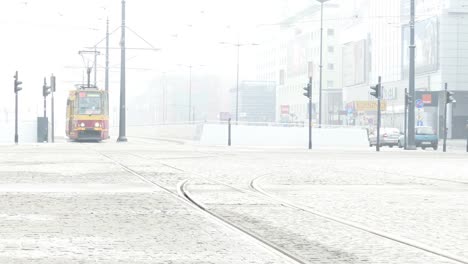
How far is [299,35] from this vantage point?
156250 mm

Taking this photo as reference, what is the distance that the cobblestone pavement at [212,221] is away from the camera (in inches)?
298

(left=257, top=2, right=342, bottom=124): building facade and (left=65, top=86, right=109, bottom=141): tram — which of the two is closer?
(left=65, top=86, right=109, bottom=141): tram

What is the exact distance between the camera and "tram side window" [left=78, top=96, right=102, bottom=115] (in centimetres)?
5278

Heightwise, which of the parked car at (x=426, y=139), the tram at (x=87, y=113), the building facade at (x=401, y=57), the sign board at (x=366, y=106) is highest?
the building facade at (x=401, y=57)

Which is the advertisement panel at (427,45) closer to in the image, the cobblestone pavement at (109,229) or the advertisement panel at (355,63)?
the advertisement panel at (355,63)

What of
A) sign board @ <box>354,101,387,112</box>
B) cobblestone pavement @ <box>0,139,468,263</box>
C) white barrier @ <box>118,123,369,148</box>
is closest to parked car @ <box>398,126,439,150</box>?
white barrier @ <box>118,123,369,148</box>

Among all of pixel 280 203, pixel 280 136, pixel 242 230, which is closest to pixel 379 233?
pixel 242 230

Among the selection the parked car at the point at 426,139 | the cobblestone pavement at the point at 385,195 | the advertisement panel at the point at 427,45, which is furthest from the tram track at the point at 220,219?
the advertisement panel at the point at 427,45

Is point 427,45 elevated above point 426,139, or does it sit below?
above

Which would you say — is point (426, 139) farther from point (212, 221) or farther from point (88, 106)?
point (212, 221)

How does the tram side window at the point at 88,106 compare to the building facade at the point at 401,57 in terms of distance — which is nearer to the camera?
the tram side window at the point at 88,106

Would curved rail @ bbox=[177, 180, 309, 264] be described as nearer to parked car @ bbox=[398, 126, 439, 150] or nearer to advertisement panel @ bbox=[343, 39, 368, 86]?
parked car @ bbox=[398, 126, 439, 150]

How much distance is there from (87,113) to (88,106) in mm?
418

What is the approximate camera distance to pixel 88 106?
173ft
